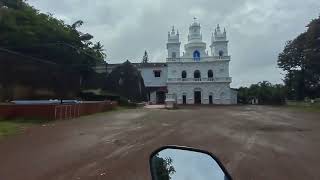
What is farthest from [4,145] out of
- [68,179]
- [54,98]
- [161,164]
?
[54,98]

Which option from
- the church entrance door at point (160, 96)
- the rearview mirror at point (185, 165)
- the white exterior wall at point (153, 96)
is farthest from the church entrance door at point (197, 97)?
the rearview mirror at point (185, 165)

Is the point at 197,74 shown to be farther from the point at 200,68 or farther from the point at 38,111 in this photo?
the point at 38,111

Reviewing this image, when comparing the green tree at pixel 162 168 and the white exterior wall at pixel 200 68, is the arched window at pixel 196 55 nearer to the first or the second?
the white exterior wall at pixel 200 68

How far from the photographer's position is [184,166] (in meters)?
2.02

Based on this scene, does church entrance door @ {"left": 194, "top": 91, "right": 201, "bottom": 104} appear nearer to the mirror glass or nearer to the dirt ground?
the dirt ground

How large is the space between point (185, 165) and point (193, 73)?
70435 millimetres

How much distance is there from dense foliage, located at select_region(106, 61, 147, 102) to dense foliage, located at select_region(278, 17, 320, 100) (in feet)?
66.7

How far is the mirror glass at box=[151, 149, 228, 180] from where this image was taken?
1939mm

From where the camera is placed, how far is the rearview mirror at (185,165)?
76.3 inches

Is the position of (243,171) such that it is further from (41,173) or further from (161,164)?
(161,164)

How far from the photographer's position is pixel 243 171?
766 centimetres

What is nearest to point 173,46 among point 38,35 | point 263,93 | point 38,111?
point 263,93

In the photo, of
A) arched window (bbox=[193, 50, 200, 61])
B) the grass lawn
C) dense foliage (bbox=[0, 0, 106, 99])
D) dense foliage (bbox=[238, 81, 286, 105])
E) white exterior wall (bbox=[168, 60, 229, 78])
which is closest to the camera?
the grass lawn

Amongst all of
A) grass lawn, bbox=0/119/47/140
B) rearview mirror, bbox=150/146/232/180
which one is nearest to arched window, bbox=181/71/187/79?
grass lawn, bbox=0/119/47/140
